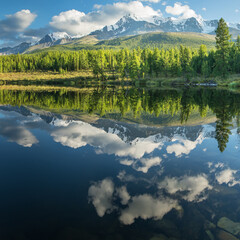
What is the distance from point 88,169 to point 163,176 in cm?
373

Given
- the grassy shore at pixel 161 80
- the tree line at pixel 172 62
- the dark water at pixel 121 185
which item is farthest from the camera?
the grassy shore at pixel 161 80

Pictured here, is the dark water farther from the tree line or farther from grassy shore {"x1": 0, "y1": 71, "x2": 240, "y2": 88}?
the tree line

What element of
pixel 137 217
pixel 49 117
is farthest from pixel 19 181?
pixel 49 117

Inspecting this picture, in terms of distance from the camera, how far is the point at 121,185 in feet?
29.4

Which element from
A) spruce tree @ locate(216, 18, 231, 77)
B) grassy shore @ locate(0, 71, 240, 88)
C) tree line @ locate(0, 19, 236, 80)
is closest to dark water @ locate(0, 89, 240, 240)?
grassy shore @ locate(0, 71, 240, 88)

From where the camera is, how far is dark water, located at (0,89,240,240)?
6.42m

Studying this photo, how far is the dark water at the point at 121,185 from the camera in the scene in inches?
253

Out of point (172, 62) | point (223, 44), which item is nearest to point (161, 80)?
point (172, 62)

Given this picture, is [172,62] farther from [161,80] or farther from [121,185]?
[121,185]

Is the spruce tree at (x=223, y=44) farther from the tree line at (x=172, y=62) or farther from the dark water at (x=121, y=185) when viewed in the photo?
the dark water at (x=121, y=185)

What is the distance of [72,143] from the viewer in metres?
15.3

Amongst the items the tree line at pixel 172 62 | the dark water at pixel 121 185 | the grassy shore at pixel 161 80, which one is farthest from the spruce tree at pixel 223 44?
the dark water at pixel 121 185

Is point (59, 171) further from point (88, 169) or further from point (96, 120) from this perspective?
point (96, 120)

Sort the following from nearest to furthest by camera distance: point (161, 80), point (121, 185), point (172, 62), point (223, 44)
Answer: point (121, 185) < point (223, 44) < point (161, 80) < point (172, 62)
